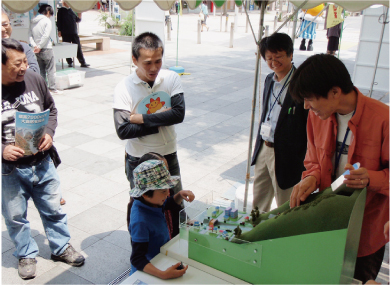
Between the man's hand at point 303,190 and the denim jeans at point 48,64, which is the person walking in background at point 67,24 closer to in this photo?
the denim jeans at point 48,64

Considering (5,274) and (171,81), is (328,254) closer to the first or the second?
(171,81)

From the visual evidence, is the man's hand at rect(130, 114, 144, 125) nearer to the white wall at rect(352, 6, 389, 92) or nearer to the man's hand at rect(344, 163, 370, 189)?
the man's hand at rect(344, 163, 370, 189)

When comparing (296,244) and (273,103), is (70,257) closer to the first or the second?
(273,103)

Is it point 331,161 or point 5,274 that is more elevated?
point 331,161

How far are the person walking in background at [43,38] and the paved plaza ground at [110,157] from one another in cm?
64

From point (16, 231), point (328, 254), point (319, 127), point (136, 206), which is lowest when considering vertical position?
point (16, 231)

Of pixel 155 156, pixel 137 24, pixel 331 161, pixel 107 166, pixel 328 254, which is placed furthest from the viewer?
pixel 137 24

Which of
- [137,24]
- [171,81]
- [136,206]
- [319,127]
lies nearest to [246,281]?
[136,206]

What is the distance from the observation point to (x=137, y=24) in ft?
29.5

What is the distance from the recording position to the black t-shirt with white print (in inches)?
95.1

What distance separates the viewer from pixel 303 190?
1.74 meters

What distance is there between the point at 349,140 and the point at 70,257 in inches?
90.4

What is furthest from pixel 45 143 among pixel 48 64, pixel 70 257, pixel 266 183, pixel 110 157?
pixel 48 64

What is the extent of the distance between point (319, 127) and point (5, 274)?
8.27 ft
